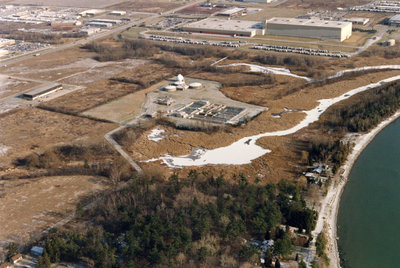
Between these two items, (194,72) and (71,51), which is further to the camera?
(71,51)

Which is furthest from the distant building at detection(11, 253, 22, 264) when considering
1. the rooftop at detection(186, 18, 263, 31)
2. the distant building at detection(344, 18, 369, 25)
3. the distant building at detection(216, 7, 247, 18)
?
the distant building at detection(216, 7, 247, 18)

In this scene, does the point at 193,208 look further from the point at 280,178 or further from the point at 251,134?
the point at 251,134

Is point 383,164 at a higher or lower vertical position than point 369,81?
lower

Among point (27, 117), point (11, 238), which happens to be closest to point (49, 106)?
point (27, 117)

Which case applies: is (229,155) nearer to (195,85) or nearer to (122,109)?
(122,109)

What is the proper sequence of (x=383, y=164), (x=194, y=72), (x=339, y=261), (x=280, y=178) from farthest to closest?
1. (x=194, y=72)
2. (x=383, y=164)
3. (x=280, y=178)
4. (x=339, y=261)

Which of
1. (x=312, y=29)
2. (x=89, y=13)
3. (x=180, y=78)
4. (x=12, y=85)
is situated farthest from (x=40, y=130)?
(x=89, y=13)
